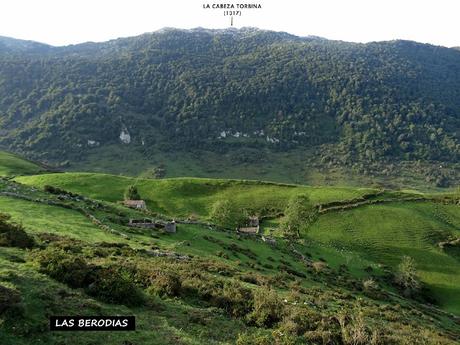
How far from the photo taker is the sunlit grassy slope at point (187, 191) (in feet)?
318

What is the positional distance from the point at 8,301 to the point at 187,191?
9341 cm

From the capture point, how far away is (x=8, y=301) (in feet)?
52.1

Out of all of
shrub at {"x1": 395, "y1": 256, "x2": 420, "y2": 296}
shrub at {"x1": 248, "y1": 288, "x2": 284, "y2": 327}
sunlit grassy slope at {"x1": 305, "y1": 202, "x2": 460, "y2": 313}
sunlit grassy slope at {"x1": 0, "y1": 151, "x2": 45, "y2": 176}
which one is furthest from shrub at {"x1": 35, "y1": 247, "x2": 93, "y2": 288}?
sunlit grassy slope at {"x1": 0, "y1": 151, "x2": 45, "y2": 176}

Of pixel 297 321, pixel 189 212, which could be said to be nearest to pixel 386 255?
pixel 189 212

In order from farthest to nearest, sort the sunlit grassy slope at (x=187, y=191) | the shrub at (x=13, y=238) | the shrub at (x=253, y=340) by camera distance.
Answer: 1. the sunlit grassy slope at (x=187, y=191)
2. the shrub at (x=13, y=238)
3. the shrub at (x=253, y=340)

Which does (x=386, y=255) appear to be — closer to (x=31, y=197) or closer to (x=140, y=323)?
(x=31, y=197)

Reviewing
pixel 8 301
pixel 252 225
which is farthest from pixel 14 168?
pixel 8 301

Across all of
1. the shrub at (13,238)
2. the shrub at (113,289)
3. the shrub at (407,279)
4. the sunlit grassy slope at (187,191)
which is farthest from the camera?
the sunlit grassy slope at (187,191)

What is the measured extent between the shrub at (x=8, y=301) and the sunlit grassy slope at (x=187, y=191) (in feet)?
249

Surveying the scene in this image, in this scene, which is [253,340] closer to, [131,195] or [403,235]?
[403,235]

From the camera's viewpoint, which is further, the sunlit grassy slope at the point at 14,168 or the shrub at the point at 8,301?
the sunlit grassy slope at the point at 14,168

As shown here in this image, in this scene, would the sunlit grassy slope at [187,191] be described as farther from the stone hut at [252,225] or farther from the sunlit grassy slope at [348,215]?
the stone hut at [252,225]

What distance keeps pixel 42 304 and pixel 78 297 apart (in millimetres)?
1907

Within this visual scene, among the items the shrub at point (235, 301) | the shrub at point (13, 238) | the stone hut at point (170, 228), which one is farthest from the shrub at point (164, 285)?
the stone hut at point (170, 228)
